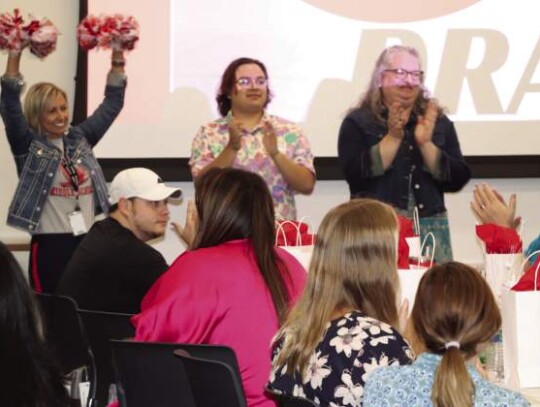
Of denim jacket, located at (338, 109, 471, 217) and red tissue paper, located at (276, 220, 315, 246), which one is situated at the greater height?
denim jacket, located at (338, 109, 471, 217)

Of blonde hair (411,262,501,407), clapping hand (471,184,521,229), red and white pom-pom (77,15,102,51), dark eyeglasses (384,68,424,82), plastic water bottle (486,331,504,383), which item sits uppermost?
red and white pom-pom (77,15,102,51)

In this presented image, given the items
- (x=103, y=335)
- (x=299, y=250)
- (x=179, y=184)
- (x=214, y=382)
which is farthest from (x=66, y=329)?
(x=179, y=184)

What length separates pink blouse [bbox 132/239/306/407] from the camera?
2988mm

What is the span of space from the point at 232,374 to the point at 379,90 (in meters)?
2.60

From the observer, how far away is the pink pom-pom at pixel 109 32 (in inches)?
202

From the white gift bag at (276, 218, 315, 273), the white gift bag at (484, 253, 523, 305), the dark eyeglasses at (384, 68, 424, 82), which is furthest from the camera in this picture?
the dark eyeglasses at (384, 68, 424, 82)

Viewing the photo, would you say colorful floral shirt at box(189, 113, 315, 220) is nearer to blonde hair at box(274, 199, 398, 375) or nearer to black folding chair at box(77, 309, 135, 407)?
black folding chair at box(77, 309, 135, 407)

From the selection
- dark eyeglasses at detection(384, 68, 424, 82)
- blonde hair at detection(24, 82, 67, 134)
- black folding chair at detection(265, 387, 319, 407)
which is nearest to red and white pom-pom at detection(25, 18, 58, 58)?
blonde hair at detection(24, 82, 67, 134)

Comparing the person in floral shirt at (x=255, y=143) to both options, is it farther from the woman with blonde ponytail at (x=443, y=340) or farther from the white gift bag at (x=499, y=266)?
the woman with blonde ponytail at (x=443, y=340)

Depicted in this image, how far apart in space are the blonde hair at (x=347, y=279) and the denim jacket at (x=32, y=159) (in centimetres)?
256

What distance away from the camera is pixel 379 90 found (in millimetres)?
4789

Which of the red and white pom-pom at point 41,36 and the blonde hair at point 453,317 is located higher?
the red and white pom-pom at point 41,36

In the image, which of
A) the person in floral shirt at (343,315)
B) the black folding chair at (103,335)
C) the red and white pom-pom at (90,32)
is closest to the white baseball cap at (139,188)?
the black folding chair at (103,335)

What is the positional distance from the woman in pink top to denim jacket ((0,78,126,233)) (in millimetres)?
1979
